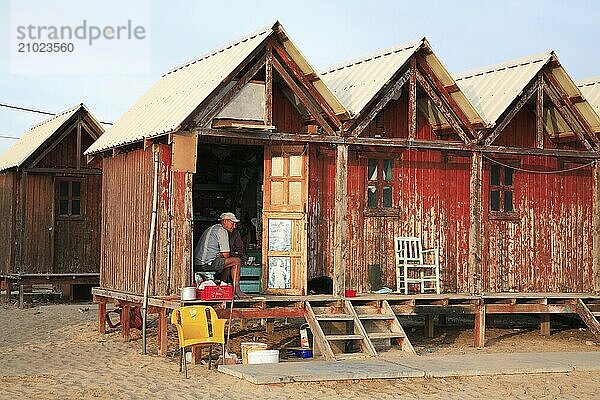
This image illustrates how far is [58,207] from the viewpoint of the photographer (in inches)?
1035

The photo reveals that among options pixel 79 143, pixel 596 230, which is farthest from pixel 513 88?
pixel 79 143

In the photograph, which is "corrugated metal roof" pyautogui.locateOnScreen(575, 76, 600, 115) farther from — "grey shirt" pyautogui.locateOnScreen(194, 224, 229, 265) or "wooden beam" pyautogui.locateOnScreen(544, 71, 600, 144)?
"grey shirt" pyautogui.locateOnScreen(194, 224, 229, 265)

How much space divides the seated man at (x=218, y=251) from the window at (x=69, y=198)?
9985 millimetres

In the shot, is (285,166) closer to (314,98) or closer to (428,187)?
(314,98)

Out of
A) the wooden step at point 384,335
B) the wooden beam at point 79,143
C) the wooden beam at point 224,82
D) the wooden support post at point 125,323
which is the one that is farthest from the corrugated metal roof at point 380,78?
the wooden beam at point 79,143

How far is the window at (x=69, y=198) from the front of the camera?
26.3 metres

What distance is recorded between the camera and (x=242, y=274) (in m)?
18.4

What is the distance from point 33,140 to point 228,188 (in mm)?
8166

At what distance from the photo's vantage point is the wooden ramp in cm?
1579

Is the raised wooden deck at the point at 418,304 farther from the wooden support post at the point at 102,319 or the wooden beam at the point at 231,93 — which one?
the wooden beam at the point at 231,93

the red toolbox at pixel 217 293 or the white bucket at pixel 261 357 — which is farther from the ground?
the red toolbox at pixel 217 293

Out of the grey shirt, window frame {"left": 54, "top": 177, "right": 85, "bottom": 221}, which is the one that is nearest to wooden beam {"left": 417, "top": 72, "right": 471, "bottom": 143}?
the grey shirt

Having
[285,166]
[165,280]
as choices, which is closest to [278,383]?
[165,280]

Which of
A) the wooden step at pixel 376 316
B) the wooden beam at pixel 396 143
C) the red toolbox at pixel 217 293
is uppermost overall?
the wooden beam at pixel 396 143
